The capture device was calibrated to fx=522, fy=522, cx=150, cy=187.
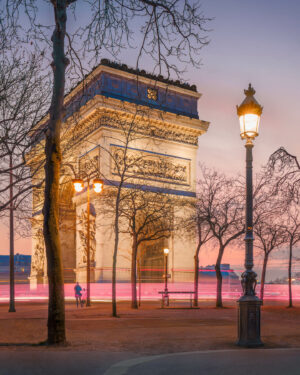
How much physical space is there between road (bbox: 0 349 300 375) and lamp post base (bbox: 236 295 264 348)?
2284 mm

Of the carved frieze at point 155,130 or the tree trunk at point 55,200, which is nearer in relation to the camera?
the tree trunk at point 55,200

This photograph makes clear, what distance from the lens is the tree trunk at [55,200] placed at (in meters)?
10.4

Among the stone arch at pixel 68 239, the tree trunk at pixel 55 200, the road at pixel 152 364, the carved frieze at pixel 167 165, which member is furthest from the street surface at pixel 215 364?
the stone arch at pixel 68 239

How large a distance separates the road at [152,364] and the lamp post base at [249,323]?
228 centimetres

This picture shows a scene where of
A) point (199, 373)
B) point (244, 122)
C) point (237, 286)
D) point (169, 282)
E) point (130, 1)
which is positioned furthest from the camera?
point (237, 286)

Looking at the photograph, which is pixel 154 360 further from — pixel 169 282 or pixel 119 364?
pixel 169 282

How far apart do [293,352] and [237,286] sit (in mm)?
48949

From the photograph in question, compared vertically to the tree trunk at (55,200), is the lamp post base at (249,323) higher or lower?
lower

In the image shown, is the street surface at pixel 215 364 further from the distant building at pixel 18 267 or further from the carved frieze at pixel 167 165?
the distant building at pixel 18 267

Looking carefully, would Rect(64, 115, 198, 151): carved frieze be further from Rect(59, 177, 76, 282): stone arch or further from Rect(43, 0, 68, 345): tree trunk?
Rect(43, 0, 68, 345): tree trunk

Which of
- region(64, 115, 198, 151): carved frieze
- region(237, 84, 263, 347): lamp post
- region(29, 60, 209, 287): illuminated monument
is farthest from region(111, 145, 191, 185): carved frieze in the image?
region(237, 84, 263, 347): lamp post

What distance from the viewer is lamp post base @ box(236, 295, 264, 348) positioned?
411 inches

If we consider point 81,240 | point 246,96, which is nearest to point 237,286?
point 81,240

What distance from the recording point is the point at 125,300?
38812mm
